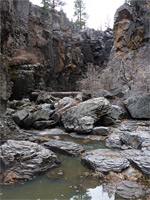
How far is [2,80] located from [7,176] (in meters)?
2.97

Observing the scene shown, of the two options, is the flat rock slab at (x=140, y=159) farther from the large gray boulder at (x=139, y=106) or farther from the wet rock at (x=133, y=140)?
the large gray boulder at (x=139, y=106)

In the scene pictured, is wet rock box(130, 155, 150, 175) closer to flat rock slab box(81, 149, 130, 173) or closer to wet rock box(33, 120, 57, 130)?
flat rock slab box(81, 149, 130, 173)

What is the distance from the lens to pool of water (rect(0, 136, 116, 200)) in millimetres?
2840

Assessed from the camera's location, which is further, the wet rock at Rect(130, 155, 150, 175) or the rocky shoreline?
the wet rock at Rect(130, 155, 150, 175)

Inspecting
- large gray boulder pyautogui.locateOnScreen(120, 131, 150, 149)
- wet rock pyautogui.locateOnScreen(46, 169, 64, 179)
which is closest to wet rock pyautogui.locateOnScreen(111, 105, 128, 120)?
large gray boulder pyautogui.locateOnScreen(120, 131, 150, 149)

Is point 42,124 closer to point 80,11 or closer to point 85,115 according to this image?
point 85,115

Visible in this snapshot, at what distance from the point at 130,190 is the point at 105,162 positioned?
1.04 m

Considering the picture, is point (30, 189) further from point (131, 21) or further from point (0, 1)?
point (131, 21)

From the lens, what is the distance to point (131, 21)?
19703mm

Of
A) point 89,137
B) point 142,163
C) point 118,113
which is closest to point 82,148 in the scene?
point 89,137

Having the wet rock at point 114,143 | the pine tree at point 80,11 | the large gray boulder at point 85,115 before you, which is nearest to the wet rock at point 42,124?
the large gray boulder at point 85,115

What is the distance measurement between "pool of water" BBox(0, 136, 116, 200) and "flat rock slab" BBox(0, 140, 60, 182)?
17 cm

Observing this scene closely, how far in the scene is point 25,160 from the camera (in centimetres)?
368

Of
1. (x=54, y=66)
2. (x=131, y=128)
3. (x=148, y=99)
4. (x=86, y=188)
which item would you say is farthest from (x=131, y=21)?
(x=86, y=188)
